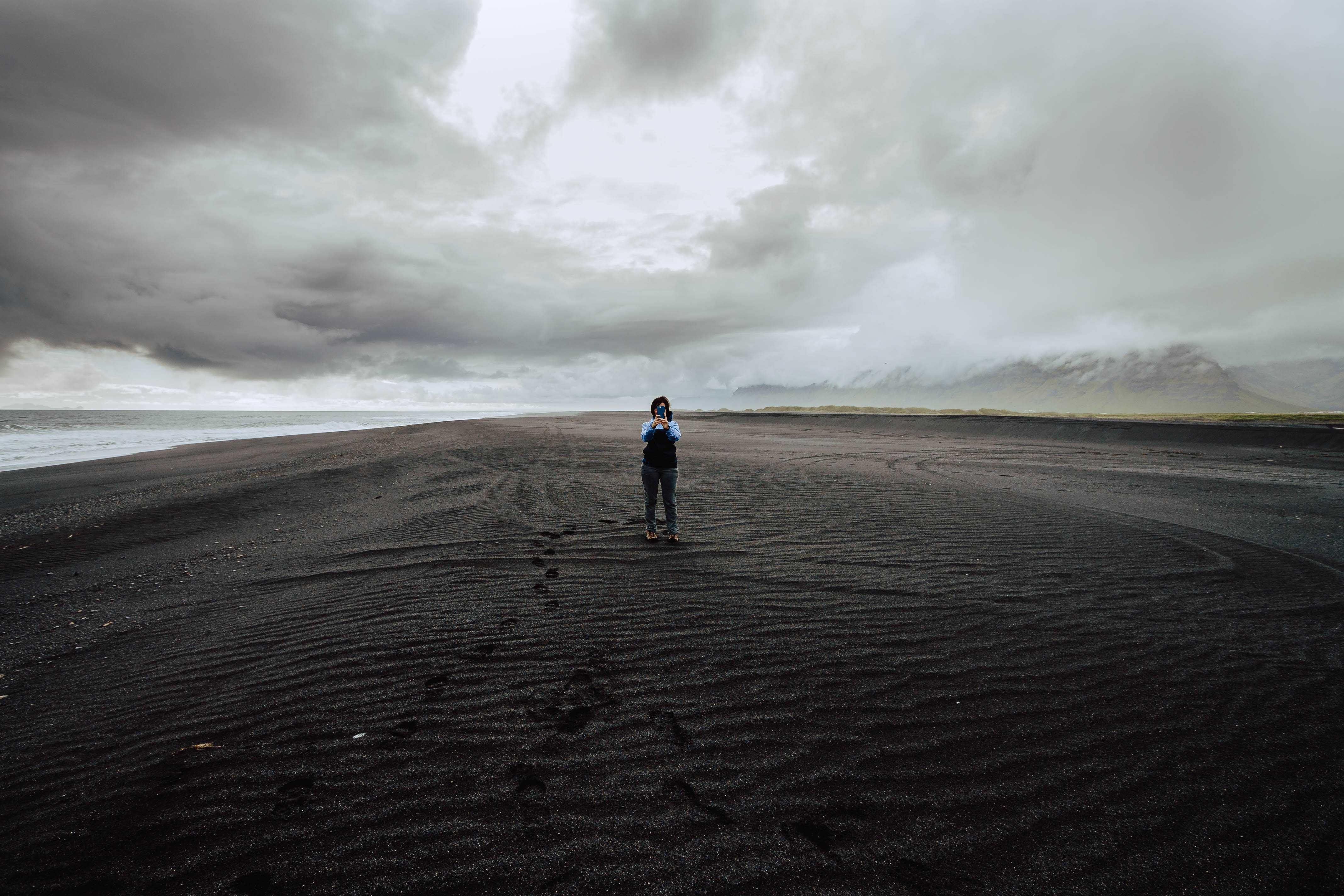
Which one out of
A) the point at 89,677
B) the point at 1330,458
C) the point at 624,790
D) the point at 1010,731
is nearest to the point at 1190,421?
the point at 1330,458

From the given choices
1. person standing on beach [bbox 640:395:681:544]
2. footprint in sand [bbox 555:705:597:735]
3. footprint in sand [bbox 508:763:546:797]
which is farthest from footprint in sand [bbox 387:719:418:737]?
person standing on beach [bbox 640:395:681:544]

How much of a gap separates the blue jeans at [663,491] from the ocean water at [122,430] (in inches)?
1004

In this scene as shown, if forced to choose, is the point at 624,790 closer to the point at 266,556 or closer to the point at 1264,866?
the point at 1264,866

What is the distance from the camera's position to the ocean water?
2406 centimetres

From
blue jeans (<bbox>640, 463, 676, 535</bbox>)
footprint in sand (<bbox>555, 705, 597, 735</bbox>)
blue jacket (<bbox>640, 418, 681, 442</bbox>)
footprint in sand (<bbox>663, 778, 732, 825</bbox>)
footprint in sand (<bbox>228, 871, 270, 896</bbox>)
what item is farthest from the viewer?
blue jeans (<bbox>640, 463, 676, 535</bbox>)

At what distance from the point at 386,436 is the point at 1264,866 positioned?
114ft

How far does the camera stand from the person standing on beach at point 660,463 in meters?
7.46

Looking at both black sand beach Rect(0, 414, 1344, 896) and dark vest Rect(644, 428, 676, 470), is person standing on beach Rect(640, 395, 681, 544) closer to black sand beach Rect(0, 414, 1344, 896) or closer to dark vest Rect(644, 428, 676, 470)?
dark vest Rect(644, 428, 676, 470)

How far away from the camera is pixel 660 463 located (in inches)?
303

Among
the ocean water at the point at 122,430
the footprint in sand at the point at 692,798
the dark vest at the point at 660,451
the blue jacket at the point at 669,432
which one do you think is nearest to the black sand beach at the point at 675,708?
the footprint in sand at the point at 692,798

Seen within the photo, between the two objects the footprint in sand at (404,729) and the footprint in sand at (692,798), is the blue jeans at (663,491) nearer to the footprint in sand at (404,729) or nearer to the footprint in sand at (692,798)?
the footprint in sand at (404,729)

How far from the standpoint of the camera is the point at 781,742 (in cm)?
344

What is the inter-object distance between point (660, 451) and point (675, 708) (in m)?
4.20

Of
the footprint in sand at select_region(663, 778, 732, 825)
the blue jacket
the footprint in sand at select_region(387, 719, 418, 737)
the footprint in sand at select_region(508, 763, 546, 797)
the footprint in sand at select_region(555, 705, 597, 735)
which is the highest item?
the blue jacket
